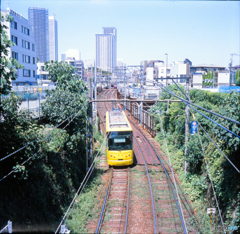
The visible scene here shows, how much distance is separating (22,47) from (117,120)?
71.9ft

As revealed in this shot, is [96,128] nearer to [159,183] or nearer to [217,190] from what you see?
[159,183]

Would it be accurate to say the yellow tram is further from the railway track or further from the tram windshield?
the railway track

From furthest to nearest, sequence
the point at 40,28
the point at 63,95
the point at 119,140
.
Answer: the point at 40,28
the point at 119,140
the point at 63,95

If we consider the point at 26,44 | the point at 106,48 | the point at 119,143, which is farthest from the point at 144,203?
the point at 106,48

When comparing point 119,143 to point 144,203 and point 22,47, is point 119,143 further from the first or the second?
point 22,47

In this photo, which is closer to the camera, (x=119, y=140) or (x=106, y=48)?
(x=119, y=140)

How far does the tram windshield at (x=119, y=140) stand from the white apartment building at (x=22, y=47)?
18.4m

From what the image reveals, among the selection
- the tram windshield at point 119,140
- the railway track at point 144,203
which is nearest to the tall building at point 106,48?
the tram windshield at point 119,140

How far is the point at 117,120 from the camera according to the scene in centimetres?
1535

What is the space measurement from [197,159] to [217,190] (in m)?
2.80

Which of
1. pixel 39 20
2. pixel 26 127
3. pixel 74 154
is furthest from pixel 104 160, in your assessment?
pixel 39 20

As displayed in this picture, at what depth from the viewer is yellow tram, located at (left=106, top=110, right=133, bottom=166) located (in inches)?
559

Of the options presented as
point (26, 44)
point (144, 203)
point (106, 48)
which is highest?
point (106, 48)

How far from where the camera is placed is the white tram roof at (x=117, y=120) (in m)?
14.6
